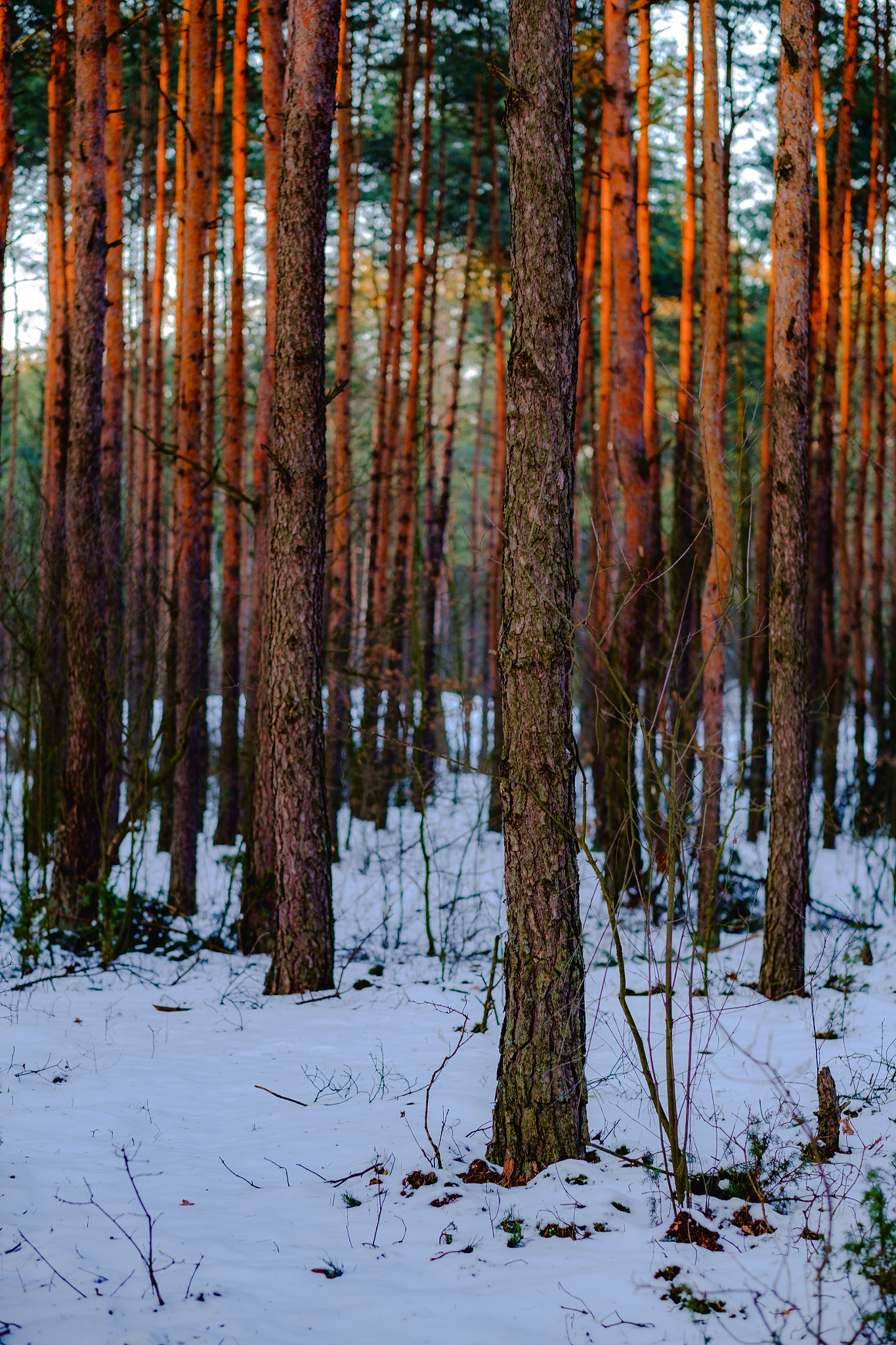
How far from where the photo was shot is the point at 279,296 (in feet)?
21.1

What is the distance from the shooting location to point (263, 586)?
7.49 m

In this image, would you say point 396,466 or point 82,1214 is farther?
point 396,466

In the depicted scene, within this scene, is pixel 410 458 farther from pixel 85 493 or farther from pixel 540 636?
pixel 540 636

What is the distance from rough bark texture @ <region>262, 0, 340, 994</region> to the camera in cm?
630

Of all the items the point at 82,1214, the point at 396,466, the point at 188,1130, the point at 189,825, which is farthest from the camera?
the point at 396,466

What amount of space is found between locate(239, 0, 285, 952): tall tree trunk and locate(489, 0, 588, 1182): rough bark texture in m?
2.99

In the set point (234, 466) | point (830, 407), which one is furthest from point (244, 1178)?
point (830, 407)

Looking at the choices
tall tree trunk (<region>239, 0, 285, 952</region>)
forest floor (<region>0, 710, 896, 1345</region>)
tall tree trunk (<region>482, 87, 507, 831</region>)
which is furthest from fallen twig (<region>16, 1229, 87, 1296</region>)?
tall tree trunk (<region>482, 87, 507, 831</region>)

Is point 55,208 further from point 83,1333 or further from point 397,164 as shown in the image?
point 83,1333

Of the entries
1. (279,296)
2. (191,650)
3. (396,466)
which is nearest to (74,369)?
(279,296)

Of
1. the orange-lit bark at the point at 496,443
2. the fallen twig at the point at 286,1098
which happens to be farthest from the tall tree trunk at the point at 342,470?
the fallen twig at the point at 286,1098

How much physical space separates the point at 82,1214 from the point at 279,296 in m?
5.36

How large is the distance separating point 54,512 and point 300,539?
12.0ft

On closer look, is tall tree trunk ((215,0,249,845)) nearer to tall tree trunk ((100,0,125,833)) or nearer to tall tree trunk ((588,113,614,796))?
tall tree trunk ((100,0,125,833))
